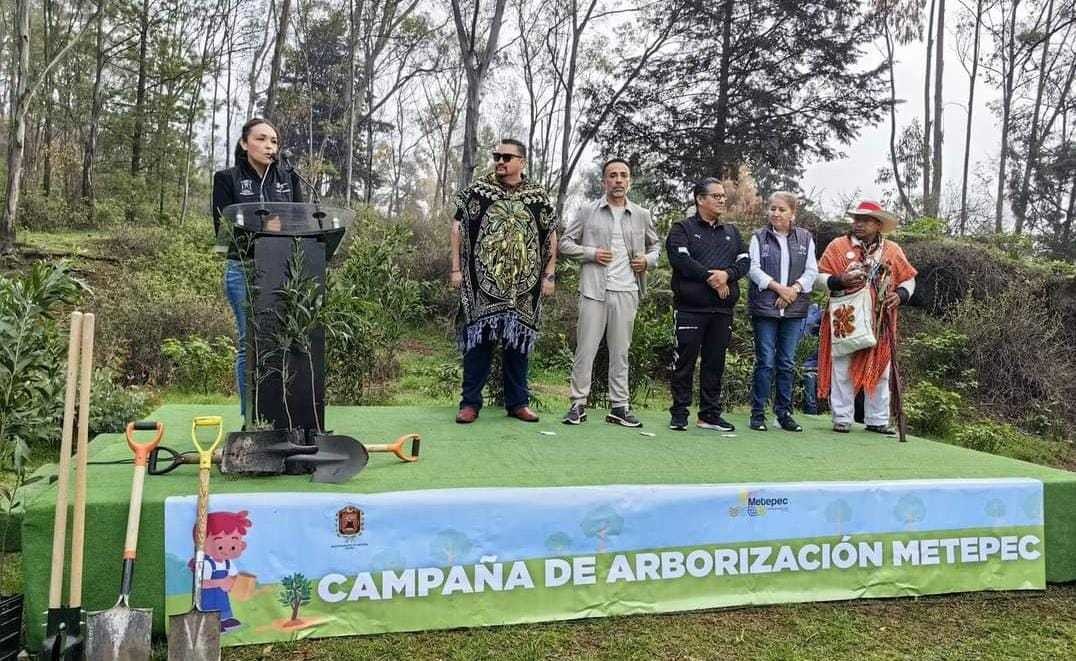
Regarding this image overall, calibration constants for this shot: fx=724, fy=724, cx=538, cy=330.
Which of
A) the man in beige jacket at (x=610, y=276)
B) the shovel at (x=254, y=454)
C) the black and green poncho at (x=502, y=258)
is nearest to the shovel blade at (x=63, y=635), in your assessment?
the shovel at (x=254, y=454)

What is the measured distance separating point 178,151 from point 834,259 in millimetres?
19994

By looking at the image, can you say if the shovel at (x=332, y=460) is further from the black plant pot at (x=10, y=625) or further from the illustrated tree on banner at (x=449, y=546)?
the black plant pot at (x=10, y=625)

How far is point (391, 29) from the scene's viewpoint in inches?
773

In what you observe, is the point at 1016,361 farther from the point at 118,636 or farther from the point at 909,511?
the point at 118,636

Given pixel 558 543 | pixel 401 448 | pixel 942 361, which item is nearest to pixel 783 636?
pixel 558 543

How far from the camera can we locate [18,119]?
10977 mm

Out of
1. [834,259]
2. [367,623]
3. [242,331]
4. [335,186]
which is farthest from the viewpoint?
[335,186]

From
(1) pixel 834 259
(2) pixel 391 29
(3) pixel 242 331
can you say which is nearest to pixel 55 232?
Answer: (2) pixel 391 29

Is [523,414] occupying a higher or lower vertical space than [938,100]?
lower

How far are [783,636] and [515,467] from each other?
1.11 m

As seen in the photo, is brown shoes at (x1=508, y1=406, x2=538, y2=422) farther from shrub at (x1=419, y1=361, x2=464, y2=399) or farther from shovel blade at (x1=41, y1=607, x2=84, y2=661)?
shovel blade at (x1=41, y1=607, x2=84, y2=661)

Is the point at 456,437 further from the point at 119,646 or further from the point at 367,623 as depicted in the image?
the point at 119,646

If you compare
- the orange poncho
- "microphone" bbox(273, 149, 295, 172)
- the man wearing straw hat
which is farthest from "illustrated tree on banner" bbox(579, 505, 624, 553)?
the orange poncho

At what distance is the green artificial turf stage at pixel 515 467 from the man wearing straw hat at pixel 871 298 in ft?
0.67
